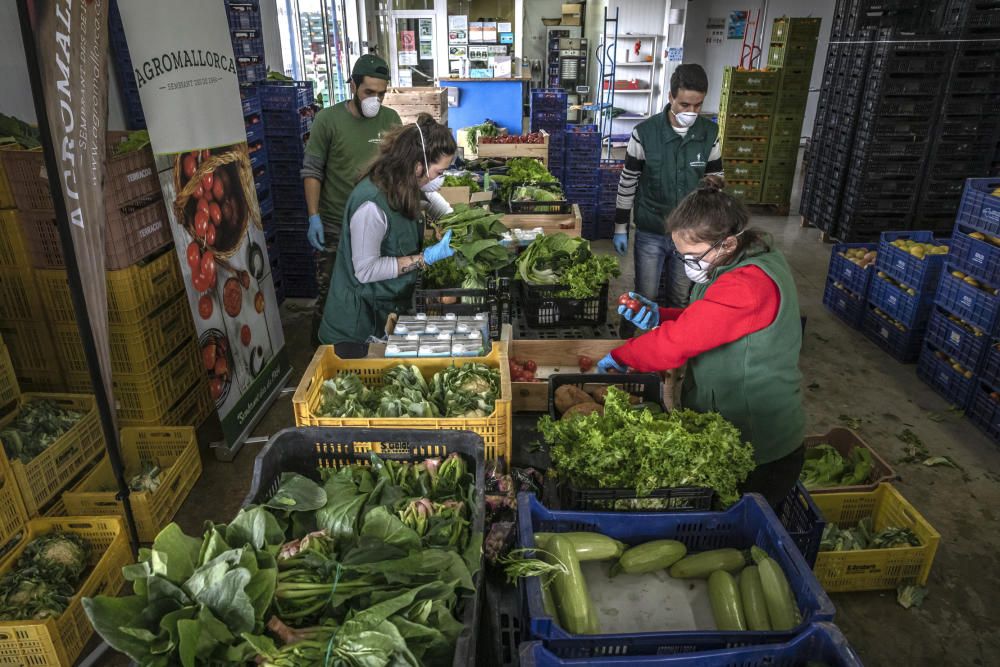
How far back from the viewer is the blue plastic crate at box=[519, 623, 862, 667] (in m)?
1.50

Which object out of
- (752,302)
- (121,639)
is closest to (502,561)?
(121,639)

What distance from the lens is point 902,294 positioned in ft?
19.0

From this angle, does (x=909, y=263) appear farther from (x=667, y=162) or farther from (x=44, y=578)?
(x=44, y=578)

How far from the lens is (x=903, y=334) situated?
5832 millimetres

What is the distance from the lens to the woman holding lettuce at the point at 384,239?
3.24 meters

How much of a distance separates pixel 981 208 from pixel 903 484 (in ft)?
7.35

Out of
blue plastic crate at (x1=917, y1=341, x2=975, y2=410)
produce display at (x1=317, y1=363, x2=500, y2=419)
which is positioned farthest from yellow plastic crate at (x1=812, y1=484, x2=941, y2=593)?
blue plastic crate at (x1=917, y1=341, x2=975, y2=410)

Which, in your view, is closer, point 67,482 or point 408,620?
point 408,620

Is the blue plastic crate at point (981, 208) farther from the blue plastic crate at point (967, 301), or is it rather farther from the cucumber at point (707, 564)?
the cucumber at point (707, 564)

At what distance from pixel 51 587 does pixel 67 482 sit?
2.66 feet

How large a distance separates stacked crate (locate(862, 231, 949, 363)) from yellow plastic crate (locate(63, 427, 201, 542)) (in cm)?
583

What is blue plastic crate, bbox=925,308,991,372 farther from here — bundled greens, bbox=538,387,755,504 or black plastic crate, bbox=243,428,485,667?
black plastic crate, bbox=243,428,485,667

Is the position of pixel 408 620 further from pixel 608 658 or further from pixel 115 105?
pixel 115 105

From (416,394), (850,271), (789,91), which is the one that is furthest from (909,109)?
(416,394)
